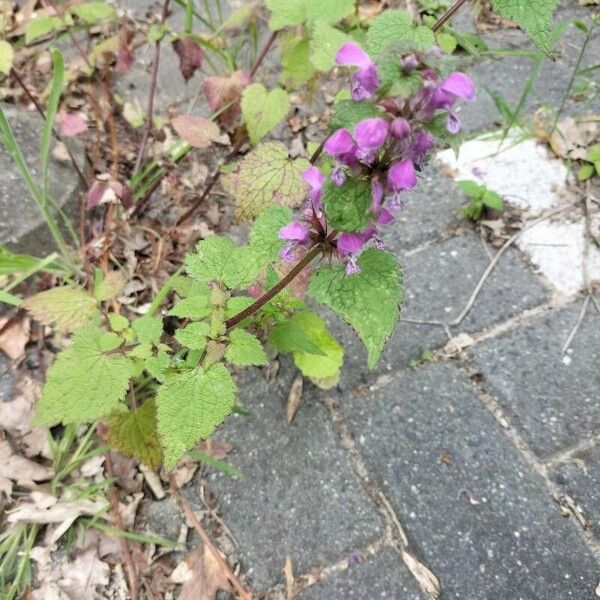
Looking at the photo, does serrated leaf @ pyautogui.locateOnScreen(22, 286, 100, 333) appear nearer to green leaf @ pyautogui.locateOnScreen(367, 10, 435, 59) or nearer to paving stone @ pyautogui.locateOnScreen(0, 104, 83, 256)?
paving stone @ pyautogui.locateOnScreen(0, 104, 83, 256)

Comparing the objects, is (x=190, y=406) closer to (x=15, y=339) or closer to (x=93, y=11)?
(x=15, y=339)

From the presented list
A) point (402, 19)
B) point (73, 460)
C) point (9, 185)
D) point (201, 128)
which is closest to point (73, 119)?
point (9, 185)

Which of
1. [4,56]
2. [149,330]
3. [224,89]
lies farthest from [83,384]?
[224,89]

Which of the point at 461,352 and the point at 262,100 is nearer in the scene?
the point at 262,100

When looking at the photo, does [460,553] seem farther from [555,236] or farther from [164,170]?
[164,170]

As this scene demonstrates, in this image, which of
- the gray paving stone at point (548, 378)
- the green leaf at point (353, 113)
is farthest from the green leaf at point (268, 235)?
the gray paving stone at point (548, 378)
